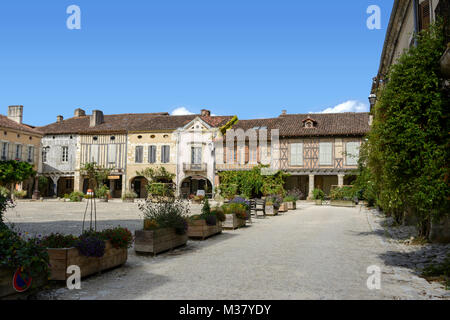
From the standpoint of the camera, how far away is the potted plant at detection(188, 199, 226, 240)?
8.49 meters

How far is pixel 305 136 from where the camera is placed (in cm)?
3022

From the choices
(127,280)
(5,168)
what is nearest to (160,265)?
(127,280)

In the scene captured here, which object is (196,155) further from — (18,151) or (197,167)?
(18,151)

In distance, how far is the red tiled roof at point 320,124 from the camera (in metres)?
Result: 29.5

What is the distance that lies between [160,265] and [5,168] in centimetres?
2815

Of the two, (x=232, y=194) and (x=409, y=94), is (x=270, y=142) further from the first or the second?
(x=409, y=94)

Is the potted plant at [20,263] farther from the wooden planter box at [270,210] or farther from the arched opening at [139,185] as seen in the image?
the arched opening at [139,185]

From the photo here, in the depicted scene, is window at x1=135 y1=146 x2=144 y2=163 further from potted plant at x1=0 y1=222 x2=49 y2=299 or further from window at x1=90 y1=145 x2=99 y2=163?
potted plant at x1=0 y1=222 x2=49 y2=299

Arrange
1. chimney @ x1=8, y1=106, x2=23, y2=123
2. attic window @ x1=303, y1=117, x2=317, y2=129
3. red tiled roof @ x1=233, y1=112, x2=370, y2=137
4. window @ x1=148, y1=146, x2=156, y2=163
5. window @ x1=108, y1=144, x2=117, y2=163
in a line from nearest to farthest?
red tiled roof @ x1=233, y1=112, x2=370, y2=137 < attic window @ x1=303, y1=117, x2=317, y2=129 < window @ x1=148, y1=146, x2=156, y2=163 < chimney @ x1=8, y1=106, x2=23, y2=123 < window @ x1=108, y1=144, x2=117, y2=163

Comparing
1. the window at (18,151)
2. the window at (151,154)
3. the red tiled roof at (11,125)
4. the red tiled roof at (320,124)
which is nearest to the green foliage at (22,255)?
the red tiled roof at (320,124)

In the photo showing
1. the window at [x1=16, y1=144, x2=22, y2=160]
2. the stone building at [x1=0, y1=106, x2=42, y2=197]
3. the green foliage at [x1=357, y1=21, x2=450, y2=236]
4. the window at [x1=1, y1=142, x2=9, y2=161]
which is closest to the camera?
the green foliage at [x1=357, y1=21, x2=450, y2=236]

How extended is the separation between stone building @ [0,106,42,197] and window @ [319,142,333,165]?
72.9 ft

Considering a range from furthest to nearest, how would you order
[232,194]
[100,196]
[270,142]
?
[270,142]
[100,196]
[232,194]

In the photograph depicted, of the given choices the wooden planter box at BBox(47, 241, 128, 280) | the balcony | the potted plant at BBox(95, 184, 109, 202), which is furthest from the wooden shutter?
the potted plant at BBox(95, 184, 109, 202)
